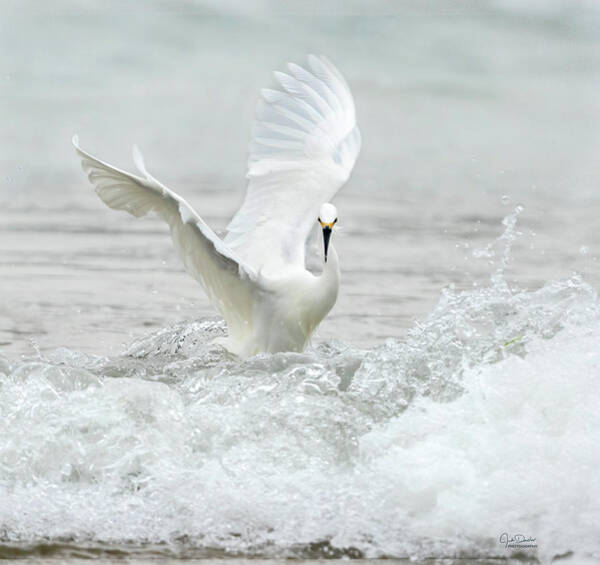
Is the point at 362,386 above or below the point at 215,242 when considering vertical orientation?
below

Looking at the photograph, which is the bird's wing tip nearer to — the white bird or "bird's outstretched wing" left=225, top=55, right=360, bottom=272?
the white bird

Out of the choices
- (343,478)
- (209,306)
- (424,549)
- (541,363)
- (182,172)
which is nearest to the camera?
(424,549)

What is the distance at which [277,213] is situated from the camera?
23.9 ft

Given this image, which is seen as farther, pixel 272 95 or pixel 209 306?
pixel 209 306

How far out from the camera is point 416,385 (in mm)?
5215

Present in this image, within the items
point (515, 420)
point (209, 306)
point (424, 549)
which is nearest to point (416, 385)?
point (515, 420)

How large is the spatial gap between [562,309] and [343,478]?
155 centimetres

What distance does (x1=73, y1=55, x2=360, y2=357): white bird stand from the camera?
6.31 m

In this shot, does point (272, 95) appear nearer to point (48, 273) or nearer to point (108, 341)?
point (108, 341)
